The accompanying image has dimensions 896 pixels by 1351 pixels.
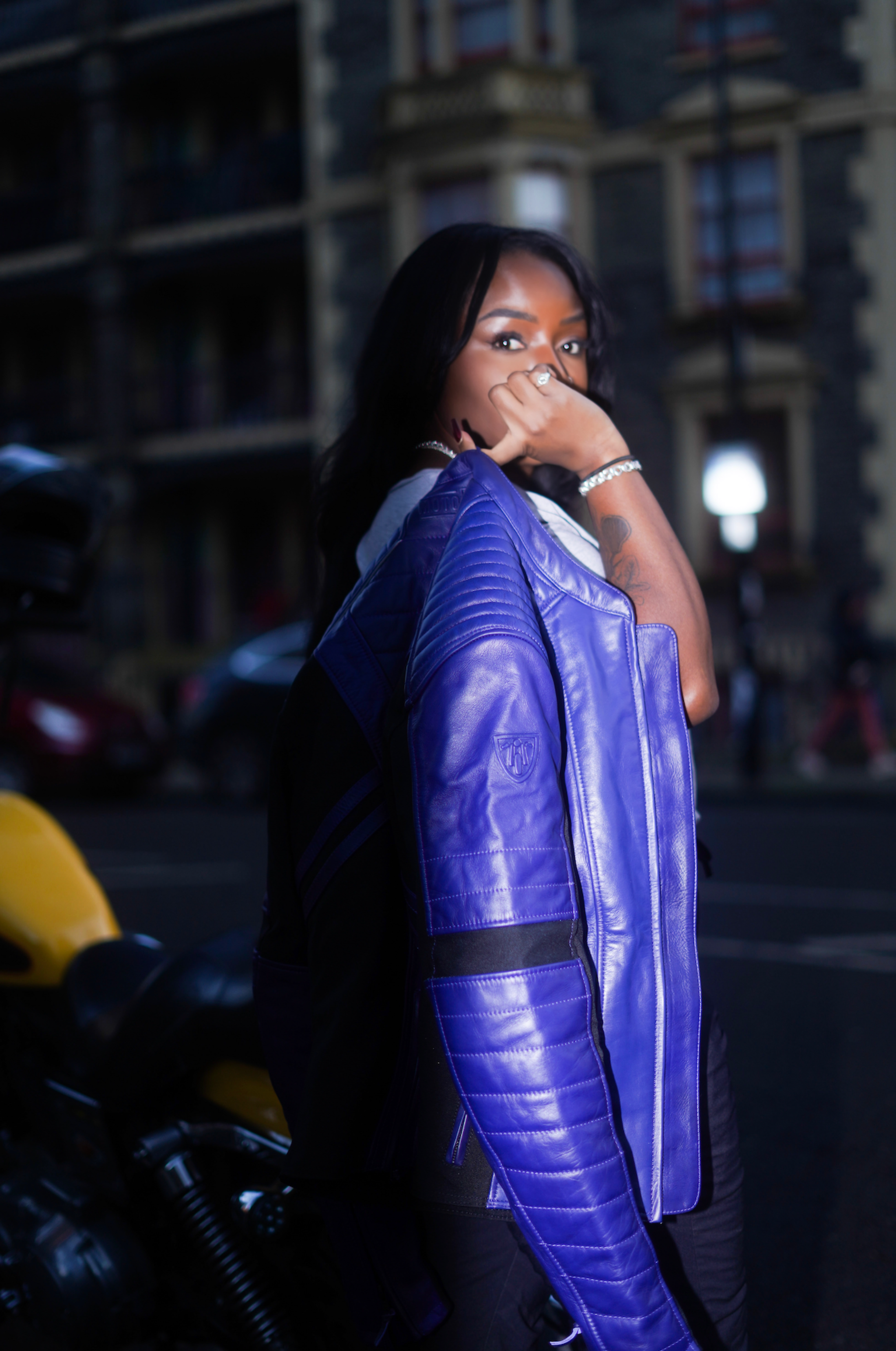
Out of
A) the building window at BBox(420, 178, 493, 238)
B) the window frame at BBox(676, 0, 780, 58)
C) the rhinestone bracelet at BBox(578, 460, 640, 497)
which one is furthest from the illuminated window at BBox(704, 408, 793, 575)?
the rhinestone bracelet at BBox(578, 460, 640, 497)

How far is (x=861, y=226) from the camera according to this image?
1593cm

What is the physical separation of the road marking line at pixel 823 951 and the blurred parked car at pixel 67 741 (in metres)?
8.21

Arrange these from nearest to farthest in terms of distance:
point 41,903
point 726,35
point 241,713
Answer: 1. point 41,903
2. point 241,713
3. point 726,35

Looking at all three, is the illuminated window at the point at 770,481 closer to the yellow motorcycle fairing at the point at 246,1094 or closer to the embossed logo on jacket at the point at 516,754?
the yellow motorcycle fairing at the point at 246,1094

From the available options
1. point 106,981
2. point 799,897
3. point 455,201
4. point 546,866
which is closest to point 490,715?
point 546,866

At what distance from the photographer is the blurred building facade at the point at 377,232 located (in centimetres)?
1603

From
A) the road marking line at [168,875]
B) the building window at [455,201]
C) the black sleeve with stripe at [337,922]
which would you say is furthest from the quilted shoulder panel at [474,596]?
the building window at [455,201]

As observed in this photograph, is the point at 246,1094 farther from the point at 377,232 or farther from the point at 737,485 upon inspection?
the point at 377,232

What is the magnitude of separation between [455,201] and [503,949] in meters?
17.6

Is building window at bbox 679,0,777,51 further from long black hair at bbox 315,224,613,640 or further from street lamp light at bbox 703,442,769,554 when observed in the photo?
long black hair at bbox 315,224,613,640

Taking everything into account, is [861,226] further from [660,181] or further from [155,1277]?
[155,1277]

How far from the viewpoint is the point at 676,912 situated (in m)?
1.30

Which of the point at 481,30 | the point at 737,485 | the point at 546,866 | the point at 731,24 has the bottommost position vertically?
the point at 546,866

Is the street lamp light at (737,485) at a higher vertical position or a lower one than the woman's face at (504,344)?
higher
